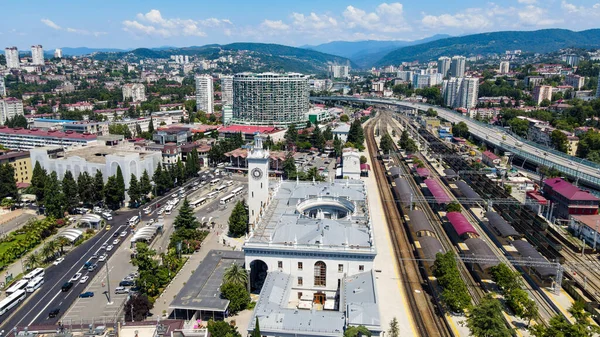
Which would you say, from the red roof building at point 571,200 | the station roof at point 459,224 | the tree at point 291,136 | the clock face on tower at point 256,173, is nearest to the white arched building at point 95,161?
the clock face on tower at point 256,173

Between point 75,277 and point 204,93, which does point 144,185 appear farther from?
point 204,93

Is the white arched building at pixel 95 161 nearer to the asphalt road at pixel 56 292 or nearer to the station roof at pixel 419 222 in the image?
the asphalt road at pixel 56 292

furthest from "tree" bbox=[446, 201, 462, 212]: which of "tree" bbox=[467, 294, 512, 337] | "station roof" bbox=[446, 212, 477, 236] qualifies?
"tree" bbox=[467, 294, 512, 337]

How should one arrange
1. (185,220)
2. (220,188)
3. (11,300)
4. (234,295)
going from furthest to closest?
1. (220,188)
2. (185,220)
3. (11,300)
4. (234,295)

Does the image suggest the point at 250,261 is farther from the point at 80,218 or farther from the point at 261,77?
the point at 261,77

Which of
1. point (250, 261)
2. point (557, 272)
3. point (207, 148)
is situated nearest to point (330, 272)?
point (250, 261)

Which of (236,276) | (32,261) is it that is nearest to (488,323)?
(236,276)
